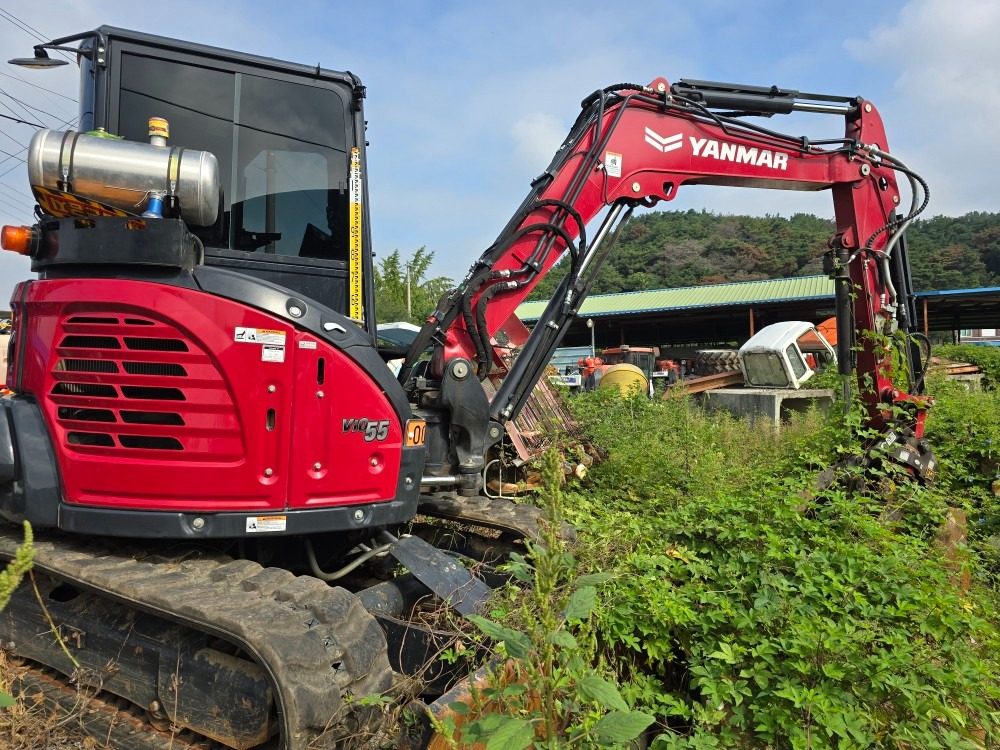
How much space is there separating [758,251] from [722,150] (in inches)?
2705

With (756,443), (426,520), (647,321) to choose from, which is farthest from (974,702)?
(647,321)

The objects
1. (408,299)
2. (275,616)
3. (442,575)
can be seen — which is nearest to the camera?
(275,616)

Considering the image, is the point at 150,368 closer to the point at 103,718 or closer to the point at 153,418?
the point at 153,418

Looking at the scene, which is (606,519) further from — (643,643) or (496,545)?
(643,643)

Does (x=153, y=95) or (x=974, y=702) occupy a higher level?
(x=153, y=95)

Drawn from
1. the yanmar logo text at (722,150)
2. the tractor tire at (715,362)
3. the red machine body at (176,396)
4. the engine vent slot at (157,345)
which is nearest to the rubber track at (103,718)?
the red machine body at (176,396)

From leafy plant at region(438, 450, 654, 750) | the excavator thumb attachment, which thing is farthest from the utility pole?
leafy plant at region(438, 450, 654, 750)

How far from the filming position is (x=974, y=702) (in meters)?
2.46

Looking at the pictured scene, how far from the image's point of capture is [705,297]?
3162 cm

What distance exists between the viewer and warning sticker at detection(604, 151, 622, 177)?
14.7 ft

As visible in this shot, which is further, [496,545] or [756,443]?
[756,443]

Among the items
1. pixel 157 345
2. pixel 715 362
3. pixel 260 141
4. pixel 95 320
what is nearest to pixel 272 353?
pixel 157 345

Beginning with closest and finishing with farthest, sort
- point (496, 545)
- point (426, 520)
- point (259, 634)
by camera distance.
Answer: point (259, 634) < point (496, 545) < point (426, 520)

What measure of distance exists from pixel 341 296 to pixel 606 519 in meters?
1.91
